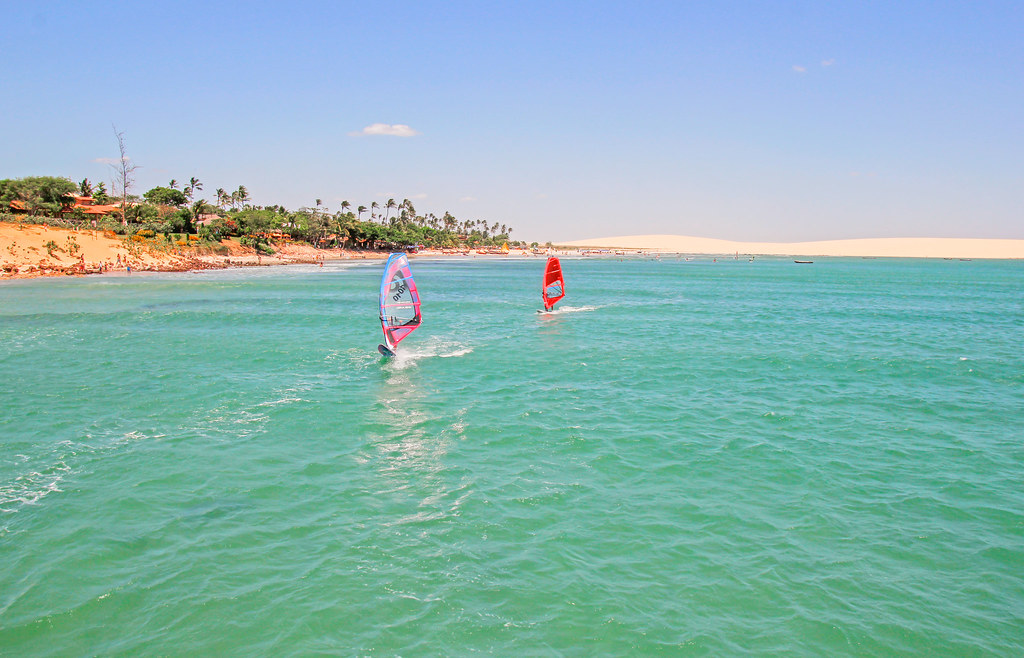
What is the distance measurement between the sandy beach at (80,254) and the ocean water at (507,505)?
5143cm

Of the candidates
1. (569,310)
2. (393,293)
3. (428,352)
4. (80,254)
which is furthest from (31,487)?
(80,254)

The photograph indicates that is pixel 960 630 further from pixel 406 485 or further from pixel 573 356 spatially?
pixel 573 356

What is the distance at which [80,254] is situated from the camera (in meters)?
70.4

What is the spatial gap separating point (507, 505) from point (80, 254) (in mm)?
77854

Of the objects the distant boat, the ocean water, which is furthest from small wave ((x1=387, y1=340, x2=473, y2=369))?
the distant boat

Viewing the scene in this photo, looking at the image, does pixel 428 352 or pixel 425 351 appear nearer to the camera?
pixel 428 352

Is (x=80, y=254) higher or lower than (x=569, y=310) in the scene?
higher

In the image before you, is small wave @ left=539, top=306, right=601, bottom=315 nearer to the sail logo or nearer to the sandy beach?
the sail logo

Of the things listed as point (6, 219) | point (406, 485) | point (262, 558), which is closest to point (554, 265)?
point (406, 485)

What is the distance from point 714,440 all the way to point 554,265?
2629 cm

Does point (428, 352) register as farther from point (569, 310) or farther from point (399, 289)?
point (569, 310)

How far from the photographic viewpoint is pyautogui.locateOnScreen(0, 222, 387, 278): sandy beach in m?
63.9

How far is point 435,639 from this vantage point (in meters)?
7.07

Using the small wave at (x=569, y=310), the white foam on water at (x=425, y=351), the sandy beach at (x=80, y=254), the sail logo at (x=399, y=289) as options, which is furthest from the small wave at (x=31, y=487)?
the sandy beach at (x=80, y=254)
